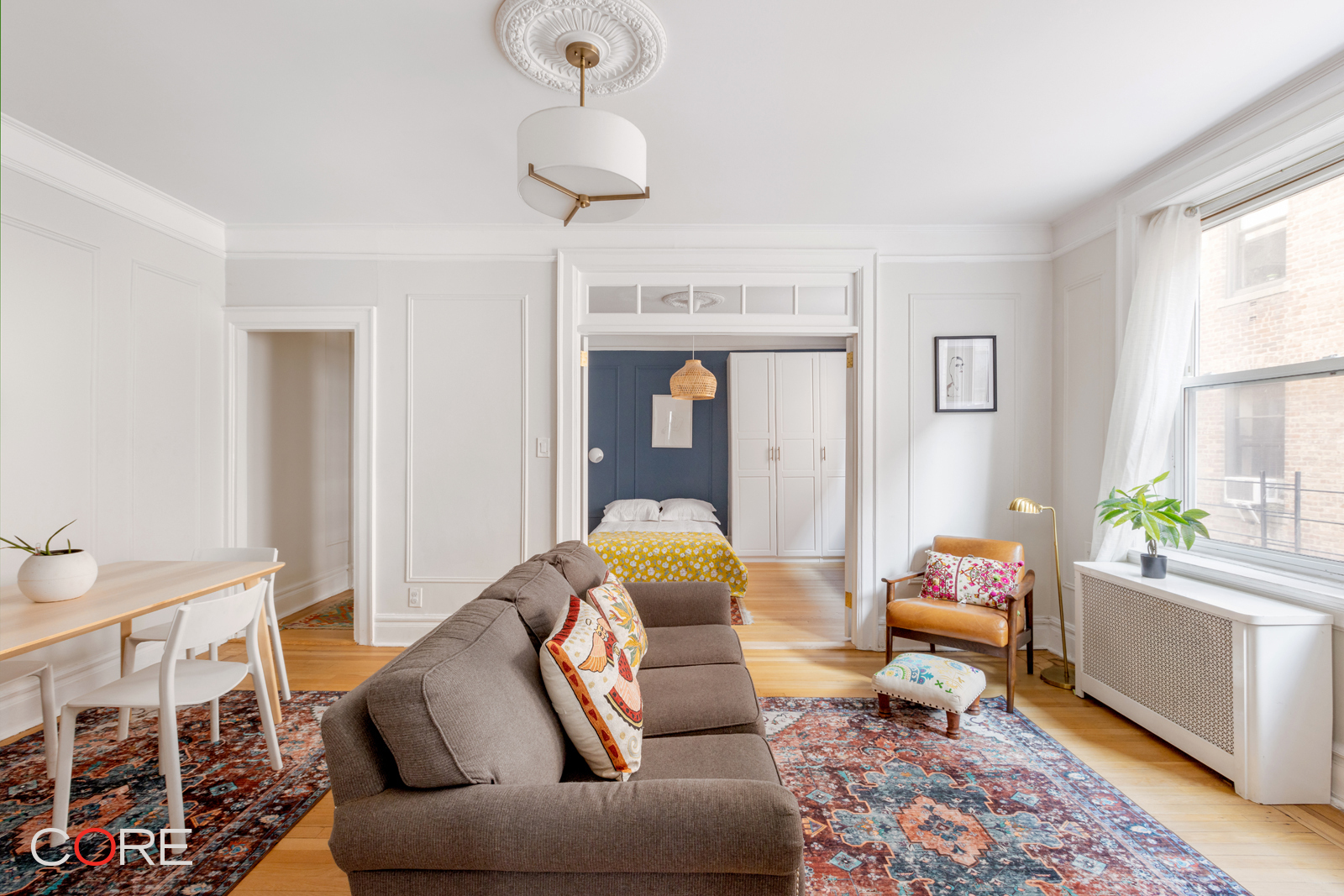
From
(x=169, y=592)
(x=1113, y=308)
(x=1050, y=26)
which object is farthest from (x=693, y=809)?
(x=1113, y=308)

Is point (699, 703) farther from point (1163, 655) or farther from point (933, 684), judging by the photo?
point (1163, 655)

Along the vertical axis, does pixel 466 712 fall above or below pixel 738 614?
above

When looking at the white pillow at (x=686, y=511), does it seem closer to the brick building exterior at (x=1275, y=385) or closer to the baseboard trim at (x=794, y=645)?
the baseboard trim at (x=794, y=645)

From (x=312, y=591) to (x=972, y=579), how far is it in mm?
4677

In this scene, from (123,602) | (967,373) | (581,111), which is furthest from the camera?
(967,373)

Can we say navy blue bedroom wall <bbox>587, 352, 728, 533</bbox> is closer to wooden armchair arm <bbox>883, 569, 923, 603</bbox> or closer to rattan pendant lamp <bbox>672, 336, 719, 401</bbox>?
rattan pendant lamp <bbox>672, 336, 719, 401</bbox>

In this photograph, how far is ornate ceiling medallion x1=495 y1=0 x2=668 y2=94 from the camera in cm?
185

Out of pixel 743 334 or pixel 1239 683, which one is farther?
pixel 743 334

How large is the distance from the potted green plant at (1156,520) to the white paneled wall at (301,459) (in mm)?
4970

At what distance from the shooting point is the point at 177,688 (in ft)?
6.84

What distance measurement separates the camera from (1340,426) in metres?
2.26

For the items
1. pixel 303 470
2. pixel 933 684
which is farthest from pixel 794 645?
pixel 303 470

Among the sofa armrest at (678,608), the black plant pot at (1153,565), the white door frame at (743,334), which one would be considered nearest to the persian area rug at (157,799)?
the sofa armrest at (678,608)

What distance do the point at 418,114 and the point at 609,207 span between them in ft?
3.50
